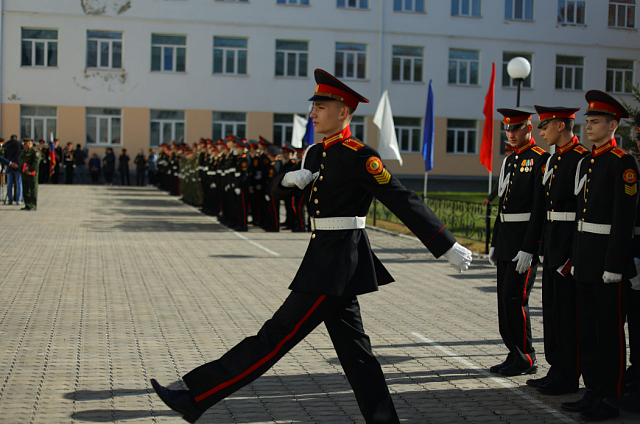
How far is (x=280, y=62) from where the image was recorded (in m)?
37.1

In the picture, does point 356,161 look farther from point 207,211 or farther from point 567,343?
point 207,211

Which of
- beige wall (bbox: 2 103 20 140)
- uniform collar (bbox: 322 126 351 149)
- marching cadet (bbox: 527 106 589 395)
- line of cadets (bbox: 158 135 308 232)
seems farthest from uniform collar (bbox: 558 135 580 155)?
beige wall (bbox: 2 103 20 140)

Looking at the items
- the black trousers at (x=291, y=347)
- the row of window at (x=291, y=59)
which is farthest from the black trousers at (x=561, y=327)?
the row of window at (x=291, y=59)

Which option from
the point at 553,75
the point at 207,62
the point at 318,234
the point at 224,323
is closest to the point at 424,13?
the point at 553,75

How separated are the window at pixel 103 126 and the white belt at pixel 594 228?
3362 cm

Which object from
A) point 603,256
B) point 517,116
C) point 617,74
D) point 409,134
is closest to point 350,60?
point 409,134

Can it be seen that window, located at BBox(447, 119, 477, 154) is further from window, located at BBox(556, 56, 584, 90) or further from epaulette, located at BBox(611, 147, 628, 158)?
epaulette, located at BBox(611, 147, 628, 158)

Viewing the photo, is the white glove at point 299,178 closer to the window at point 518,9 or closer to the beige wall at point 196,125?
the beige wall at point 196,125

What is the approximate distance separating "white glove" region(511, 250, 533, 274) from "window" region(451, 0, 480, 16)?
35.4 metres

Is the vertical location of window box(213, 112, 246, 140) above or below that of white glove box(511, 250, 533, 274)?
above

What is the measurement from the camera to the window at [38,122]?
35.0 meters

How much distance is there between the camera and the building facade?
1382 inches

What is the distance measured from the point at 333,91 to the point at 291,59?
33740 mm

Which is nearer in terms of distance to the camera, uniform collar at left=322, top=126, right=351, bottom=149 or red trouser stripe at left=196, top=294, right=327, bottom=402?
red trouser stripe at left=196, top=294, right=327, bottom=402
